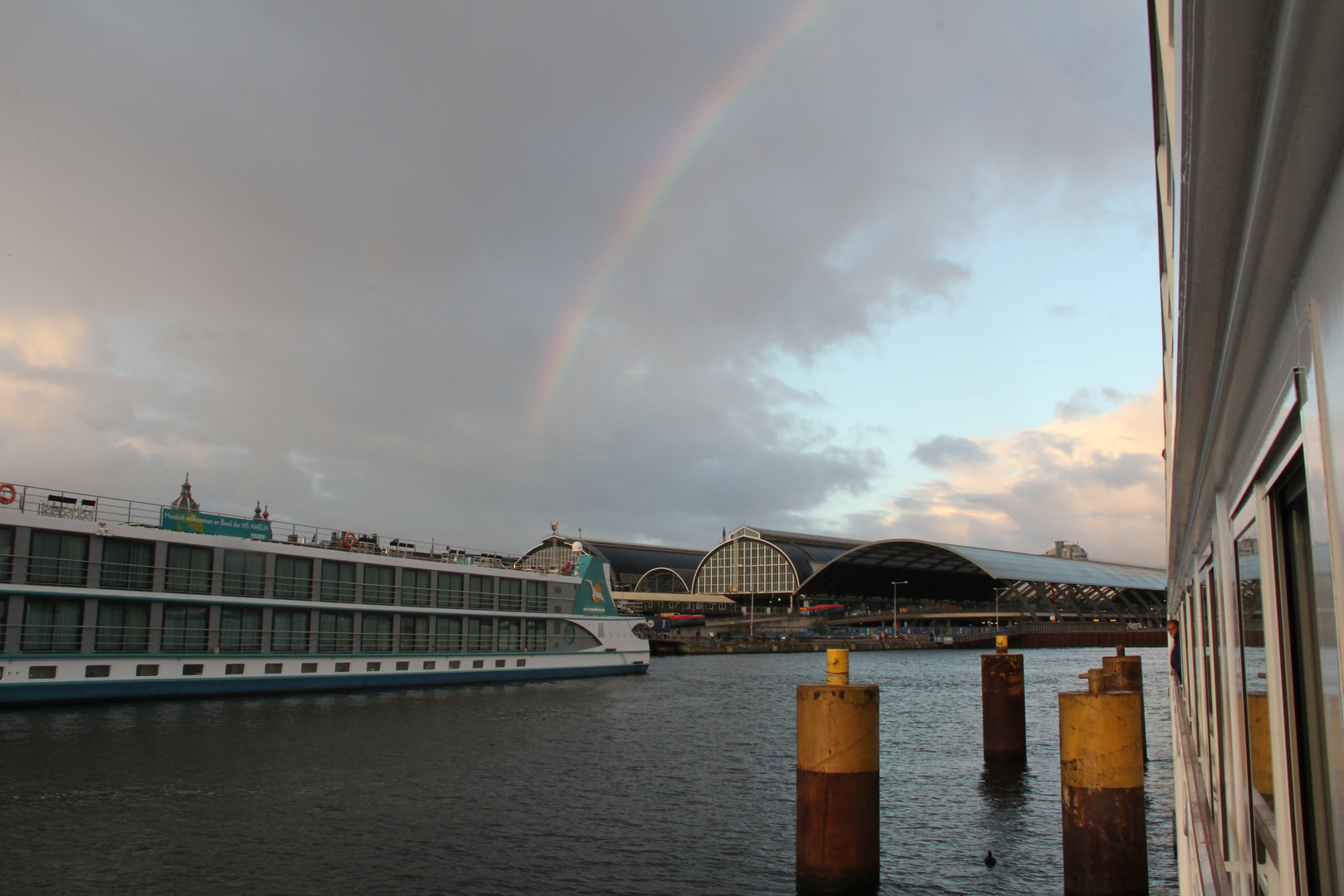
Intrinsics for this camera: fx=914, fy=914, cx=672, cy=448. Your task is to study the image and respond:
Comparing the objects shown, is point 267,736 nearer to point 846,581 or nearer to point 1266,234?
point 1266,234

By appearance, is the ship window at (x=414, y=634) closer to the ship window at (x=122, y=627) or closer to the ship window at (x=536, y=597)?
the ship window at (x=536, y=597)

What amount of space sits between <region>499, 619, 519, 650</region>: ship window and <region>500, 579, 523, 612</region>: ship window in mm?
731

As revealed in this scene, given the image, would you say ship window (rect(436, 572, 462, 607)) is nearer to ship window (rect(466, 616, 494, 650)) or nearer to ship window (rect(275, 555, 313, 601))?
ship window (rect(466, 616, 494, 650))

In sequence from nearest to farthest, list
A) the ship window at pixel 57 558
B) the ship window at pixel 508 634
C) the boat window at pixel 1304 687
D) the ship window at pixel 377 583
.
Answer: the boat window at pixel 1304 687 < the ship window at pixel 57 558 < the ship window at pixel 377 583 < the ship window at pixel 508 634

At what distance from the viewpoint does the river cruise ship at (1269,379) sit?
1502 mm

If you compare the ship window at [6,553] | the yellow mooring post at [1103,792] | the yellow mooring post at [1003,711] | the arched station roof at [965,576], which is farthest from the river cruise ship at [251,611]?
the arched station roof at [965,576]

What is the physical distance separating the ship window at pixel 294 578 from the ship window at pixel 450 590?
7.42 meters

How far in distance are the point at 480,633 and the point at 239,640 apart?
13646 millimetres

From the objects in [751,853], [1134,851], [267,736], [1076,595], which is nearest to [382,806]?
[751,853]

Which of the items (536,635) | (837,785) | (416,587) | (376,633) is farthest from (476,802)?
(536,635)

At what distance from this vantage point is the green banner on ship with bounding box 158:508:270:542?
39.5m

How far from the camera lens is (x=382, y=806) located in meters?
20.2

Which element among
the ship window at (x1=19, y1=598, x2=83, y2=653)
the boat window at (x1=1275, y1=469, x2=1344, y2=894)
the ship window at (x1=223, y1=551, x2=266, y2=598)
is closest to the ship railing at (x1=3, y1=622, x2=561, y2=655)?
the ship window at (x1=19, y1=598, x2=83, y2=653)

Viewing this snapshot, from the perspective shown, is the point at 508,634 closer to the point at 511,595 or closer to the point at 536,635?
the point at 536,635
